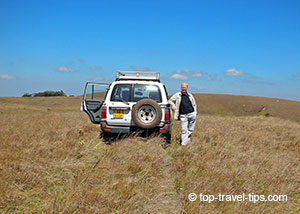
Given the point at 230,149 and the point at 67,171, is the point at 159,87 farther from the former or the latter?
the point at 67,171

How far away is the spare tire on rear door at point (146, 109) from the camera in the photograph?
612 centimetres

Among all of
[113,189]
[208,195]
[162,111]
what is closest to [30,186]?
[113,189]

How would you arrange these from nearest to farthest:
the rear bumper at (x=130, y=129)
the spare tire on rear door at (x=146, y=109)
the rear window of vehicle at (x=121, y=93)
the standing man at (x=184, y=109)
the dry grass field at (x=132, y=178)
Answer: the dry grass field at (x=132, y=178), the spare tire on rear door at (x=146, y=109), the rear bumper at (x=130, y=129), the rear window of vehicle at (x=121, y=93), the standing man at (x=184, y=109)

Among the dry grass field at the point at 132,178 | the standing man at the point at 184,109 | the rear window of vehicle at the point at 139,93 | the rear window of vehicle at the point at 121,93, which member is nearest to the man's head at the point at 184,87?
the standing man at the point at 184,109

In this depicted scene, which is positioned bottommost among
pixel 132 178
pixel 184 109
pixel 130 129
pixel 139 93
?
pixel 132 178

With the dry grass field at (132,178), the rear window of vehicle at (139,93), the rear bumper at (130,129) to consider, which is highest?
the rear window of vehicle at (139,93)

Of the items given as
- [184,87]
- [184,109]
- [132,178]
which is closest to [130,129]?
[184,109]

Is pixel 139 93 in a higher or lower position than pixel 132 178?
higher

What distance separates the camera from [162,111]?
6.49m

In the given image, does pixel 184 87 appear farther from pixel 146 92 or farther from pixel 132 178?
pixel 132 178

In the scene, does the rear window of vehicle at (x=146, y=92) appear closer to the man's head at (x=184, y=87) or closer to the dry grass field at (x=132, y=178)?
the man's head at (x=184, y=87)

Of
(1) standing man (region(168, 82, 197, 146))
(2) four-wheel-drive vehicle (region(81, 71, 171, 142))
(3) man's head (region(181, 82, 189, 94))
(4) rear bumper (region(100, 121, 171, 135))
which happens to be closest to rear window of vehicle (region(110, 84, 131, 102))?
(2) four-wheel-drive vehicle (region(81, 71, 171, 142))

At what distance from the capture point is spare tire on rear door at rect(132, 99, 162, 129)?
6.12 meters

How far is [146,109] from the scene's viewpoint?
6270 mm
